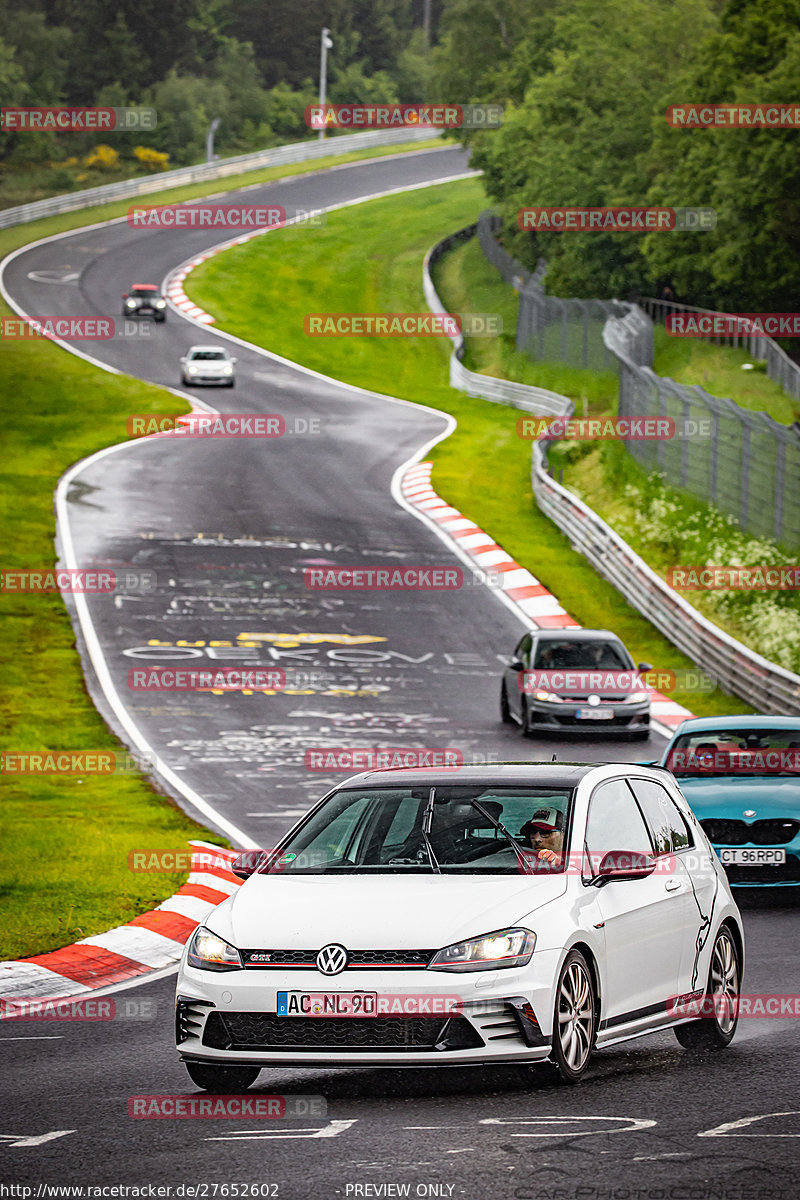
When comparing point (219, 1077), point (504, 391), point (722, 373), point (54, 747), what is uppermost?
point (219, 1077)

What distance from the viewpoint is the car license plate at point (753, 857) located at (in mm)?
14750

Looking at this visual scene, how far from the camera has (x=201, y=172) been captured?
10225cm

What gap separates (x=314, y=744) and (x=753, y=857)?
925 cm

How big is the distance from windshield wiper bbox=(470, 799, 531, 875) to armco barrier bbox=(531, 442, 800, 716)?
15.4 m

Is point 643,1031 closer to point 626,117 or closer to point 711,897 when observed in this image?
point 711,897

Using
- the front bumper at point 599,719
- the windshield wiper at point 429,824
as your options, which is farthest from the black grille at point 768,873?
the front bumper at point 599,719

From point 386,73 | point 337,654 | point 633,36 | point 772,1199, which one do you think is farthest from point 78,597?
point 386,73

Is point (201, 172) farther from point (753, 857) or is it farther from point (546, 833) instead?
point (546, 833)

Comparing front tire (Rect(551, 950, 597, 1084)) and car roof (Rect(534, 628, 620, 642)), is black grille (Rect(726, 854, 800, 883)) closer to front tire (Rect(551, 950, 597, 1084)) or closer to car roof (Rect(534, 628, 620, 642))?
front tire (Rect(551, 950, 597, 1084))

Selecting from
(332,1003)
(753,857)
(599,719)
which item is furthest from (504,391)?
(332,1003)

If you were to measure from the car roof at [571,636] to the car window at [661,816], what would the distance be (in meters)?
15.9

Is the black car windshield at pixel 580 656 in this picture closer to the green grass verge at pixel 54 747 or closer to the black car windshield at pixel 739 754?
the green grass verge at pixel 54 747

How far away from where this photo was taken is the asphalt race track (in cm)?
693

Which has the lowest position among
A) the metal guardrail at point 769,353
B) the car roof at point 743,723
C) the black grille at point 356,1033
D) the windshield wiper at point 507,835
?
the metal guardrail at point 769,353
